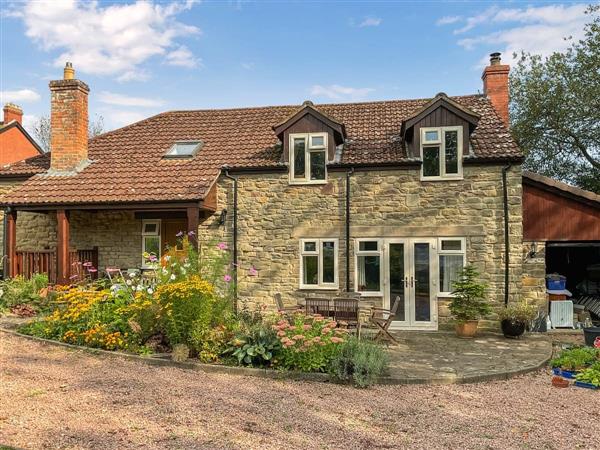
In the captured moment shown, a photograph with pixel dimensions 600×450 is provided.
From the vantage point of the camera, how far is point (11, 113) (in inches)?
904

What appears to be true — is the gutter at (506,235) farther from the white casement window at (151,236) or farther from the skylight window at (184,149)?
the white casement window at (151,236)

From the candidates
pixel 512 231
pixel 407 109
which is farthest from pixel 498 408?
pixel 407 109

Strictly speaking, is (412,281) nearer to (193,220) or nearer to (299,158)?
(299,158)

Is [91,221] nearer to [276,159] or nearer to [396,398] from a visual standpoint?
[276,159]

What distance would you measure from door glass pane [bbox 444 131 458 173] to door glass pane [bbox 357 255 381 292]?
2.95 m

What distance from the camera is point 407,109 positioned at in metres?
14.7

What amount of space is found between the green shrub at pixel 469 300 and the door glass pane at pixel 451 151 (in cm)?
260

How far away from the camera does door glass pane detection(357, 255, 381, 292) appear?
473 inches

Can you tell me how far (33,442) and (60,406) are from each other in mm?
1127

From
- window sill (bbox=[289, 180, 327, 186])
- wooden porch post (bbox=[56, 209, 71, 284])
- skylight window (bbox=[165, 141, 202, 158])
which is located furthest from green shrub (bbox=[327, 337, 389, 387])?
skylight window (bbox=[165, 141, 202, 158])

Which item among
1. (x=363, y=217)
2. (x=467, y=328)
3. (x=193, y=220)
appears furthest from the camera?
(x=363, y=217)

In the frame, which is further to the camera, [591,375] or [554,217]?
[554,217]

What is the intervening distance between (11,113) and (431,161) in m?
21.1

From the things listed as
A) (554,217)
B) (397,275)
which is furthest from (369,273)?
(554,217)
